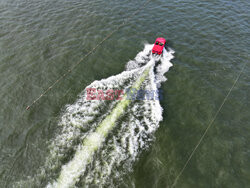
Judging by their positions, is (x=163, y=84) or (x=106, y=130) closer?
(x=106, y=130)

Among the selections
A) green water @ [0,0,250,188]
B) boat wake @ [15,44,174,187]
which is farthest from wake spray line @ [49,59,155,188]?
green water @ [0,0,250,188]

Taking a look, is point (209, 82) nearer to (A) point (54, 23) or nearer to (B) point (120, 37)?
(B) point (120, 37)

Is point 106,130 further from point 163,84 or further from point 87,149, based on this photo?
point 163,84

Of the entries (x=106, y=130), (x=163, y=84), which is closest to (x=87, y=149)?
(x=106, y=130)

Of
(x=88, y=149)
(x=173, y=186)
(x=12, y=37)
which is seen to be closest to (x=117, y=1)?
(x=12, y=37)

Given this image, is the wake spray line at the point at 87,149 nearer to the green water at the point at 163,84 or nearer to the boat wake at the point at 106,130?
the boat wake at the point at 106,130

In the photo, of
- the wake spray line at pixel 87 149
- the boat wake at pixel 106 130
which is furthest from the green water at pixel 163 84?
the wake spray line at pixel 87 149

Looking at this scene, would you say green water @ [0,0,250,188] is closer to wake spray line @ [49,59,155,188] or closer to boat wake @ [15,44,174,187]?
boat wake @ [15,44,174,187]
